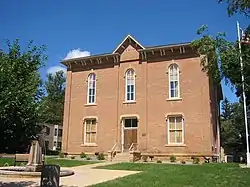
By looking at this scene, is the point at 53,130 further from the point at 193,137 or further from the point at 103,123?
the point at 193,137

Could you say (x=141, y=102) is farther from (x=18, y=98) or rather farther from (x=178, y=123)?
(x=18, y=98)

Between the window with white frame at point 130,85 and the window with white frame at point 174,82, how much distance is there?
12.5ft

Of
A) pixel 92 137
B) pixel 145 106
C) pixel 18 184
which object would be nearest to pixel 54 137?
pixel 92 137

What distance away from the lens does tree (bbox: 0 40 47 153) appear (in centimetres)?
955

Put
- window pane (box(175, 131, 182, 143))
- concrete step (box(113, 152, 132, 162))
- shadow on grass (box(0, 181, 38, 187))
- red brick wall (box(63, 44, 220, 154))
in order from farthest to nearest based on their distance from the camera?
window pane (box(175, 131, 182, 143))
concrete step (box(113, 152, 132, 162))
red brick wall (box(63, 44, 220, 154))
shadow on grass (box(0, 181, 38, 187))

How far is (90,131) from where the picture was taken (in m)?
33.1

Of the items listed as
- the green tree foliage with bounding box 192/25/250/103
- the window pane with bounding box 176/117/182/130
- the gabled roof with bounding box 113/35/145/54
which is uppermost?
the gabled roof with bounding box 113/35/145/54

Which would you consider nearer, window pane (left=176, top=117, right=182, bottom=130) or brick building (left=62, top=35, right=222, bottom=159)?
brick building (left=62, top=35, right=222, bottom=159)

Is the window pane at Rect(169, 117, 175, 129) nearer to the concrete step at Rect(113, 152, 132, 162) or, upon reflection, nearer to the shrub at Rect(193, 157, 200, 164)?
the shrub at Rect(193, 157, 200, 164)

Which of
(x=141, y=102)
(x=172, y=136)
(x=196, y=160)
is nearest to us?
(x=196, y=160)

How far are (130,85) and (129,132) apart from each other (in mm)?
4667

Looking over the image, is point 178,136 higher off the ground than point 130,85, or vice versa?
point 130,85

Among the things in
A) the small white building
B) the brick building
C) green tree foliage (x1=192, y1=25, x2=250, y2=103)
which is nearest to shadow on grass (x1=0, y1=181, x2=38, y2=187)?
green tree foliage (x1=192, y1=25, x2=250, y2=103)

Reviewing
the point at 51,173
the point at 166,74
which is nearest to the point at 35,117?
the point at 51,173
